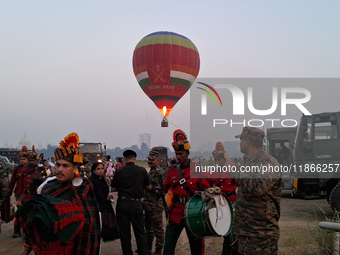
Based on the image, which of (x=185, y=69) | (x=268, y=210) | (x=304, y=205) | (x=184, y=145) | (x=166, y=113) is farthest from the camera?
(x=166, y=113)

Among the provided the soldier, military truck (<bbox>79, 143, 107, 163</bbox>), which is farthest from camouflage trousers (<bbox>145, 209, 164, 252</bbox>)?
military truck (<bbox>79, 143, 107, 163</bbox>)

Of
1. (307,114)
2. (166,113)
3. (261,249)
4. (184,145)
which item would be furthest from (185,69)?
(261,249)

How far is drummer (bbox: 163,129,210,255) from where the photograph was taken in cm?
536

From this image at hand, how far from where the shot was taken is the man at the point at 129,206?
634cm

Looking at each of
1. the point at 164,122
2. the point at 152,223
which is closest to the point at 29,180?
the point at 152,223

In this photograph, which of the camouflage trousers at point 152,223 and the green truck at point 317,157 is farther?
the green truck at point 317,157

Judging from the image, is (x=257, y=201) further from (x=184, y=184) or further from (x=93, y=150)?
(x=93, y=150)

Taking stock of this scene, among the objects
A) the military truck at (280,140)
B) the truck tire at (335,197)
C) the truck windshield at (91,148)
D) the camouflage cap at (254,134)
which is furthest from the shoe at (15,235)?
the truck windshield at (91,148)

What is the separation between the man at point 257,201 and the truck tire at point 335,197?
23.4 ft

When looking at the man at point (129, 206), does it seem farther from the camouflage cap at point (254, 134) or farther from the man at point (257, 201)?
the camouflage cap at point (254, 134)

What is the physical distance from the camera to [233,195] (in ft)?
19.6

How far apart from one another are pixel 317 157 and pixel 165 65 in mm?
18167

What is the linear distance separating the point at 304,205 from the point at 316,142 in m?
2.80

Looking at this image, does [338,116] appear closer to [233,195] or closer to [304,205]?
[304,205]
